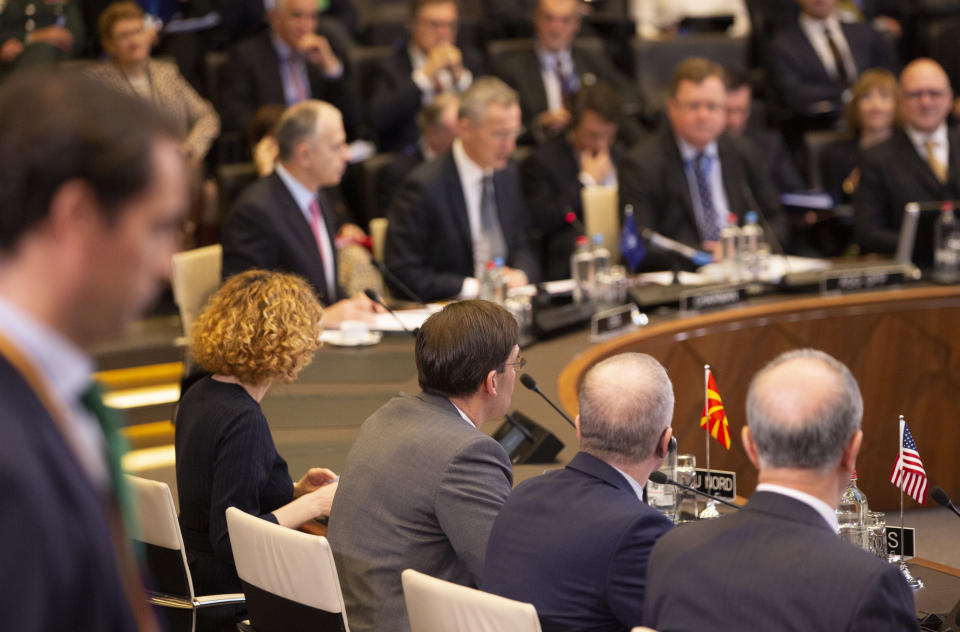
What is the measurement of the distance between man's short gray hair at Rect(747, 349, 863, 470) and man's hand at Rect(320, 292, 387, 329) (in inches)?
89.1

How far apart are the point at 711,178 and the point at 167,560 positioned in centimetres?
337

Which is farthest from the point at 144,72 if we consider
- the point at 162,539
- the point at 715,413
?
the point at 715,413

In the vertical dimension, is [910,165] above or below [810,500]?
above

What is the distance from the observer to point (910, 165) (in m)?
5.19

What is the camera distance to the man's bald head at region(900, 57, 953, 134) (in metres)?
5.10

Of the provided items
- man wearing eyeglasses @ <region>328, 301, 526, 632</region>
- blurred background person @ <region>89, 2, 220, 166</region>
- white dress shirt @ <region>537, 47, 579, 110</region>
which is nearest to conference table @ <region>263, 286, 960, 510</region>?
man wearing eyeglasses @ <region>328, 301, 526, 632</region>

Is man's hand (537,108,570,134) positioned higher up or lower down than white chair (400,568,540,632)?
higher up

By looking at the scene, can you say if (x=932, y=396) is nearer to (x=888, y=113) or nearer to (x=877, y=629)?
(x=888, y=113)

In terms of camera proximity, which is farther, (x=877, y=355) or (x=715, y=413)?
(x=877, y=355)

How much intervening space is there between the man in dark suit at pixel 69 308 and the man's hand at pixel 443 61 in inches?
204

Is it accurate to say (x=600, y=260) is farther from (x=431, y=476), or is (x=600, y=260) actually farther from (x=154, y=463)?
(x=431, y=476)

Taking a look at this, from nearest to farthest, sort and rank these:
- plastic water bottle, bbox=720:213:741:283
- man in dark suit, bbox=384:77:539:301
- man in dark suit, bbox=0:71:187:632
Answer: man in dark suit, bbox=0:71:187:632
plastic water bottle, bbox=720:213:741:283
man in dark suit, bbox=384:77:539:301

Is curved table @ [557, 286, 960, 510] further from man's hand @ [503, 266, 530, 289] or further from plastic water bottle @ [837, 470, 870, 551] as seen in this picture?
Result: plastic water bottle @ [837, 470, 870, 551]

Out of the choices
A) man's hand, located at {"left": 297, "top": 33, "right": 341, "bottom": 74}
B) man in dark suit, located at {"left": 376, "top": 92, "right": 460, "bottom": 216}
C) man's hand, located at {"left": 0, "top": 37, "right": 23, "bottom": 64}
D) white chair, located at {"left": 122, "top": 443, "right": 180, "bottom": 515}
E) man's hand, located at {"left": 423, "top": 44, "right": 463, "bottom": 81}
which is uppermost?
man's hand, located at {"left": 0, "top": 37, "right": 23, "bottom": 64}
